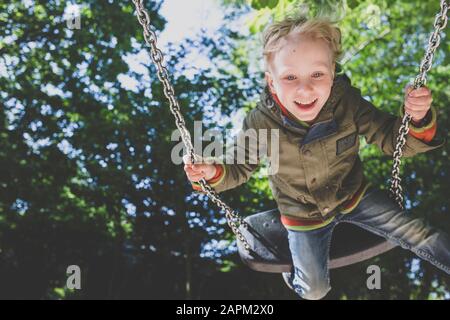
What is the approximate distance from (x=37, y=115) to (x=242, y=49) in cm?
301

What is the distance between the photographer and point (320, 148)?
192 cm

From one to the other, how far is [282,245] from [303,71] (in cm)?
78

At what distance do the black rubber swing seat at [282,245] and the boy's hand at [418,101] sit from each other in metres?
0.56

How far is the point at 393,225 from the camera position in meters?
2.02

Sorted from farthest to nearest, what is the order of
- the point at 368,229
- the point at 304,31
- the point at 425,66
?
1. the point at 368,229
2. the point at 304,31
3. the point at 425,66

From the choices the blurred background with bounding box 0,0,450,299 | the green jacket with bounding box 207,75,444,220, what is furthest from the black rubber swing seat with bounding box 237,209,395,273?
the blurred background with bounding box 0,0,450,299

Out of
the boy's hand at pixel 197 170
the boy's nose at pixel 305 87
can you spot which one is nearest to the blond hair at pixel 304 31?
the boy's nose at pixel 305 87

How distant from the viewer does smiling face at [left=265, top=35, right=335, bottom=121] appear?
173cm

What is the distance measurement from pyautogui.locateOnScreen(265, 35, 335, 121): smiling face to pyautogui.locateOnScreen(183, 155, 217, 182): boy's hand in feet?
1.11

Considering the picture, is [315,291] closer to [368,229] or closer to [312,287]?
[312,287]

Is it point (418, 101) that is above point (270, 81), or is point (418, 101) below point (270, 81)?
below

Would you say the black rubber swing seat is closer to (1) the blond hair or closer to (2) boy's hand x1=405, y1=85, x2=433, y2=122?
(2) boy's hand x1=405, y1=85, x2=433, y2=122

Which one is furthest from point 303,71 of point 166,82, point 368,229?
point 368,229
